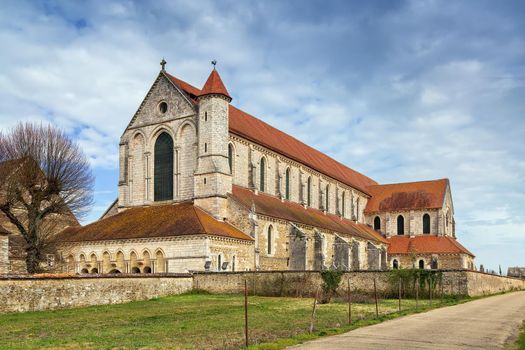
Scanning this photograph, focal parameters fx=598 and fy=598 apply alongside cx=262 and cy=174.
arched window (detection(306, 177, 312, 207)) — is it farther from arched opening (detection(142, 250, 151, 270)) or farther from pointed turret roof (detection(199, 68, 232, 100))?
arched opening (detection(142, 250, 151, 270))

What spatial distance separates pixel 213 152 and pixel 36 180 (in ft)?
41.4

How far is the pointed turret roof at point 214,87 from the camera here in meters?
45.3

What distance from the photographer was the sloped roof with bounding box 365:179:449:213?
2857 inches

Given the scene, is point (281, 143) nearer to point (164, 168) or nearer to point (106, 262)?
point (164, 168)

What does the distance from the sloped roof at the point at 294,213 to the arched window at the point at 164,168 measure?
216 inches

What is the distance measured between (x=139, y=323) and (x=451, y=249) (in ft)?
169

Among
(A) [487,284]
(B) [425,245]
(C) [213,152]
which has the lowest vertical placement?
(A) [487,284]

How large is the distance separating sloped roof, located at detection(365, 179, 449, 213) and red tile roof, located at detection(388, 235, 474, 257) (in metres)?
3.85

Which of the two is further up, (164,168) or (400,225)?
(164,168)

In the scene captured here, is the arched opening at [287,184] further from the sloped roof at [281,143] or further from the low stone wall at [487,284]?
the low stone wall at [487,284]

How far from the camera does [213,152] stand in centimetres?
4481

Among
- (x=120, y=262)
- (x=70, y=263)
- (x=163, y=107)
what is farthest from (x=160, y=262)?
(x=163, y=107)

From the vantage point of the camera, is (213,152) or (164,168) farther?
(164,168)

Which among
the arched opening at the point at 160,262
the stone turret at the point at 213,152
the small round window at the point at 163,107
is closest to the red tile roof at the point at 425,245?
the stone turret at the point at 213,152
